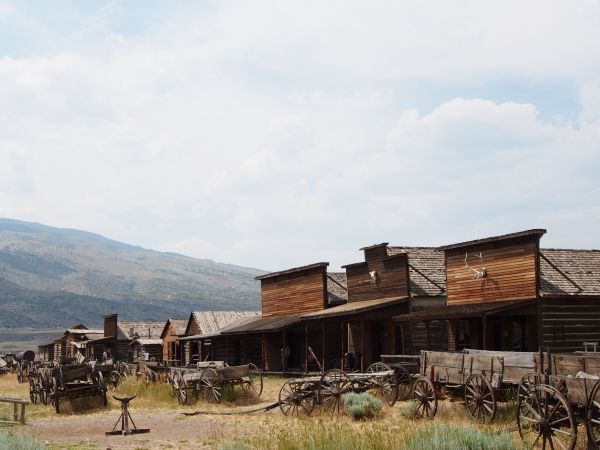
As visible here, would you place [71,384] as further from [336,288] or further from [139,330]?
[139,330]

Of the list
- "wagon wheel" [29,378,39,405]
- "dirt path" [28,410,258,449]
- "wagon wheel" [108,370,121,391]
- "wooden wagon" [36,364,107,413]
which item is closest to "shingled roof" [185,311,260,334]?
"wagon wheel" [108,370,121,391]

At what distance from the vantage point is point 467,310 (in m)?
26.6

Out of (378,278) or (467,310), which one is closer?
(467,310)

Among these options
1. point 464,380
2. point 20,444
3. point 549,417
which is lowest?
point 20,444

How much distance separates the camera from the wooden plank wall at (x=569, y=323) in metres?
26.7

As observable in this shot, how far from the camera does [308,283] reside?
130 feet

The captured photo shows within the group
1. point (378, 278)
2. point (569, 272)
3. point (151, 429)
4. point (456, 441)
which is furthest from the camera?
point (378, 278)

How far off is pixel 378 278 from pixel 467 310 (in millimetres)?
8305

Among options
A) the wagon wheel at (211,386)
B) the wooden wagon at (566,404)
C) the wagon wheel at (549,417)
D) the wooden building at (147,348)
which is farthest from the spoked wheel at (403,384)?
the wooden building at (147,348)

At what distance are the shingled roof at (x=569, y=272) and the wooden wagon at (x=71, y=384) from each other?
48.6 feet

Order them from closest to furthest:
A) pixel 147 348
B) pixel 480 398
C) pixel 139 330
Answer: pixel 480 398 → pixel 147 348 → pixel 139 330

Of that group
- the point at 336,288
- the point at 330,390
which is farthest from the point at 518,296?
the point at 336,288

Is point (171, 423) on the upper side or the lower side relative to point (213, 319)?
lower

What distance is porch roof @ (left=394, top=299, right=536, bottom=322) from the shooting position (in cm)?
2564
